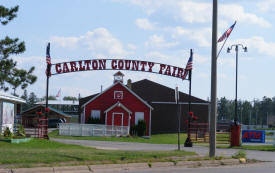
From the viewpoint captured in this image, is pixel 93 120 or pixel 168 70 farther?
pixel 93 120

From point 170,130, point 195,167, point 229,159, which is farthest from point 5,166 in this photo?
point 170,130

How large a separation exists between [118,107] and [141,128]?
3.33 meters

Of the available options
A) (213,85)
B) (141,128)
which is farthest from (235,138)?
(141,128)

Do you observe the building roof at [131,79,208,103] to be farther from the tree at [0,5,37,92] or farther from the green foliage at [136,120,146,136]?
the tree at [0,5,37,92]

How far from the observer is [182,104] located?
204ft

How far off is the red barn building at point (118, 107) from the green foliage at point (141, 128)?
2.67 ft

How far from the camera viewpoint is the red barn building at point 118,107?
51000mm

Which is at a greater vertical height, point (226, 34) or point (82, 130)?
point (226, 34)

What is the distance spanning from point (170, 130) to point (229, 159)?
43.4m

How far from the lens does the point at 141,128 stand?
5122 cm

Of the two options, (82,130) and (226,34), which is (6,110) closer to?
(82,130)

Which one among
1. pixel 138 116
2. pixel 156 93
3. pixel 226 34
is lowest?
pixel 138 116

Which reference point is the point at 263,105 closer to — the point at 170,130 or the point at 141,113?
the point at 170,130

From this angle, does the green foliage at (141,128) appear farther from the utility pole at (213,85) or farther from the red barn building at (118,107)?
the utility pole at (213,85)
